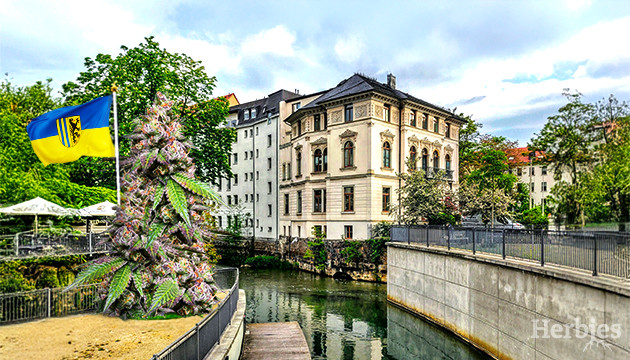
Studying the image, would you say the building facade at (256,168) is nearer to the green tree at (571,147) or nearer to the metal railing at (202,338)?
the green tree at (571,147)

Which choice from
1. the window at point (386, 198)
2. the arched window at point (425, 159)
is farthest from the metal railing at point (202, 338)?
the arched window at point (425, 159)

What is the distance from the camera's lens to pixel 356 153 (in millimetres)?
37969

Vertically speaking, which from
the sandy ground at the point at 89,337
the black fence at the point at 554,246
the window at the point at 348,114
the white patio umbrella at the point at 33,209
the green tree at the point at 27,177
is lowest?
the sandy ground at the point at 89,337

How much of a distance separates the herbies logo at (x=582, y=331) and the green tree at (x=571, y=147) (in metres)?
20.6

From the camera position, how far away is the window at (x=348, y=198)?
38.4 meters

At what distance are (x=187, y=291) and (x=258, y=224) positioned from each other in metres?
40.9

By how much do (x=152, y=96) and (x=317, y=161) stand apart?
1748 cm

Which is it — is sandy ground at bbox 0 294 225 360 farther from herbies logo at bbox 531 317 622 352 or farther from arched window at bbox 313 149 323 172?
arched window at bbox 313 149 323 172

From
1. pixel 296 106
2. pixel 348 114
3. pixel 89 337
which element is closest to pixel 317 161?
pixel 348 114

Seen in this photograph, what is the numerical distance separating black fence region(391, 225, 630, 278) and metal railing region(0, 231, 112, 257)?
52.9 ft

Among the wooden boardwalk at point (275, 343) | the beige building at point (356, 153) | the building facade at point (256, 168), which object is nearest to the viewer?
the wooden boardwalk at point (275, 343)

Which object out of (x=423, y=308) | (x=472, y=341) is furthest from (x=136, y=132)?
(x=423, y=308)

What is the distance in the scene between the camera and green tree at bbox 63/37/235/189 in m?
27.2

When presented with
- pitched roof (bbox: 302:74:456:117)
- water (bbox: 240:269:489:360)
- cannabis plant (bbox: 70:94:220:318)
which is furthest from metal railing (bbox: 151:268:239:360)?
pitched roof (bbox: 302:74:456:117)
